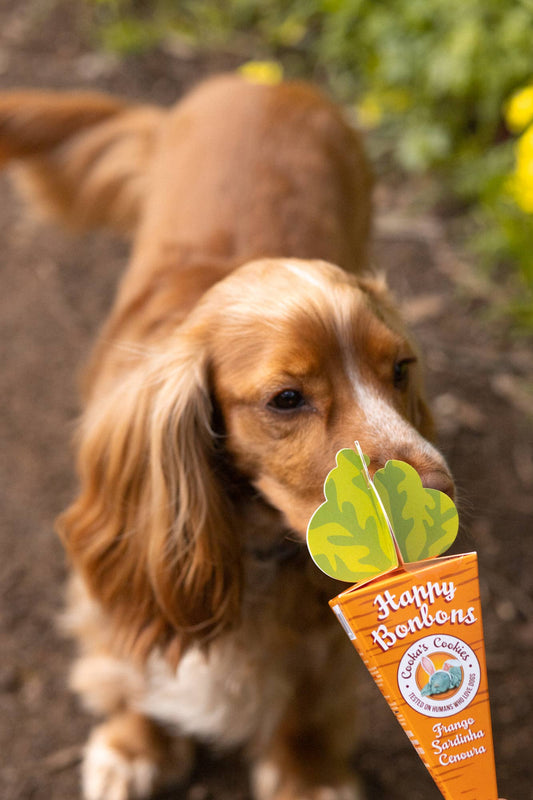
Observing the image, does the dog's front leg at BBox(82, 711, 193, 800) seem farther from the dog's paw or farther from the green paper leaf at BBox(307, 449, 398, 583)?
the green paper leaf at BBox(307, 449, 398, 583)

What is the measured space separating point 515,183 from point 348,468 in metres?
1.85

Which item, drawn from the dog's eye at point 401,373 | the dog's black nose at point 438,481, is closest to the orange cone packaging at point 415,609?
the dog's black nose at point 438,481

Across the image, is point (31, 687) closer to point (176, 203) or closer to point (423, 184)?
point (176, 203)

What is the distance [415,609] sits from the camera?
3.50ft

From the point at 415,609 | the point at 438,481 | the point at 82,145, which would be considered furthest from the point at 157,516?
the point at 82,145

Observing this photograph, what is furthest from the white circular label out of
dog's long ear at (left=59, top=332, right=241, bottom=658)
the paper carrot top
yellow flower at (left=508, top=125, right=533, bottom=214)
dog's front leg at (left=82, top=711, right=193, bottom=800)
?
yellow flower at (left=508, top=125, right=533, bottom=214)

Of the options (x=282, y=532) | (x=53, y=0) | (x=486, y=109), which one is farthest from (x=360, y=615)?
(x=53, y=0)

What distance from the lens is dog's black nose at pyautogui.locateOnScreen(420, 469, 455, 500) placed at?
4.21 feet

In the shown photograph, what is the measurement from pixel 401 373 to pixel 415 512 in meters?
0.57

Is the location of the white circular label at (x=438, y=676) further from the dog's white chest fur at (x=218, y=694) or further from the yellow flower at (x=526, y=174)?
the yellow flower at (x=526, y=174)

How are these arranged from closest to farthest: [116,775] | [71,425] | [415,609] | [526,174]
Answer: [415,609]
[116,775]
[526,174]
[71,425]

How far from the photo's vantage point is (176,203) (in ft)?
8.16

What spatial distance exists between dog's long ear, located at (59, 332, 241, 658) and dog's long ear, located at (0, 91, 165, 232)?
4.42ft

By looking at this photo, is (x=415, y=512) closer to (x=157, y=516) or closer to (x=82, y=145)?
(x=157, y=516)
